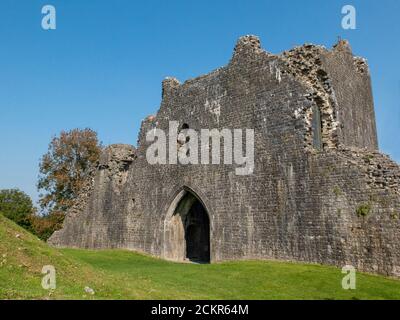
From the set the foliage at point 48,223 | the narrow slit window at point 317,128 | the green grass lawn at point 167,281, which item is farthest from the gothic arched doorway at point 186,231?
the foliage at point 48,223

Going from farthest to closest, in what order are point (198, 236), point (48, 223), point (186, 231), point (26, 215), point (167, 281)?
1. point (26, 215)
2. point (48, 223)
3. point (198, 236)
4. point (186, 231)
5. point (167, 281)

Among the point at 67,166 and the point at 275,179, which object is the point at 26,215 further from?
the point at 275,179

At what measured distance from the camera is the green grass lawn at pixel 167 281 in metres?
9.28

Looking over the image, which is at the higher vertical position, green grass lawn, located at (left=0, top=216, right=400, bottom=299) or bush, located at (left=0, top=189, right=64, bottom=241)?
bush, located at (left=0, top=189, right=64, bottom=241)

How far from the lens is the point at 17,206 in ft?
139

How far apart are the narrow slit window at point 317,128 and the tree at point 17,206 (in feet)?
107

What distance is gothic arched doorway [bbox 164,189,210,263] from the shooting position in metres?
22.1

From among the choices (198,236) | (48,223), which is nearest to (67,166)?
(48,223)

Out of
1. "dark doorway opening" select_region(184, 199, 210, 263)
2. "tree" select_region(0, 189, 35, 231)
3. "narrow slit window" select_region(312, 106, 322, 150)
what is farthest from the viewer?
"tree" select_region(0, 189, 35, 231)

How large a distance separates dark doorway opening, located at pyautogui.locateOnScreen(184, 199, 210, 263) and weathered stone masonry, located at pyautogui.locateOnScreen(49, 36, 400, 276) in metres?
0.06

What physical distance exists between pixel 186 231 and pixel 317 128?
9662 mm

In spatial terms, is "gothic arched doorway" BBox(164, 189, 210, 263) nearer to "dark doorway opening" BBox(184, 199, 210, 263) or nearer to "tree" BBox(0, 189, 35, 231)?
"dark doorway opening" BBox(184, 199, 210, 263)

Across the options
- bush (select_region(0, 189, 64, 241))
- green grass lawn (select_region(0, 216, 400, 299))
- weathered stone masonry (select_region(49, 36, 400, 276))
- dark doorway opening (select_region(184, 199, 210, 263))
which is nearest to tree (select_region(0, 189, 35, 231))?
bush (select_region(0, 189, 64, 241))

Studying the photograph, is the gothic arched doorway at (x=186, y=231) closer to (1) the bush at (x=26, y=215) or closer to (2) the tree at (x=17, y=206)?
(1) the bush at (x=26, y=215)
